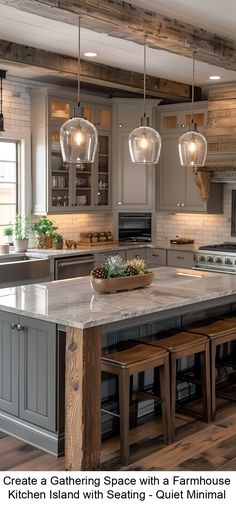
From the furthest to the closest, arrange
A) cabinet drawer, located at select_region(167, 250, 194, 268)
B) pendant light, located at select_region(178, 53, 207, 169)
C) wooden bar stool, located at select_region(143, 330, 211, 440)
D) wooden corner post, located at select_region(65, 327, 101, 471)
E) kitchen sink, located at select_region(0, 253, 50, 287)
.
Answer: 1. cabinet drawer, located at select_region(167, 250, 194, 268)
2. kitchen sink, located at select_region(0, 253, 50, 287)
3. pendant light, located at select_region(178, 53, 207, 169)
4. wooden bar stool, located at select_region(143, 330, 211, 440)
5. wooden corner post, located at select_region(65, 327, 101, 471)

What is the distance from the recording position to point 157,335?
4762 mm

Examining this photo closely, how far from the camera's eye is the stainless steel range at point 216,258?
735 cm

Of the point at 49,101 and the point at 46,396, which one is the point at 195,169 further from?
the point at 46,396

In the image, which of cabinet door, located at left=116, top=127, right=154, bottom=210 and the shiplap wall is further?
cabinet door, located at left=116, top=127, right=154, bottom=210

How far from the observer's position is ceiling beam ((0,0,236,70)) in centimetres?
402

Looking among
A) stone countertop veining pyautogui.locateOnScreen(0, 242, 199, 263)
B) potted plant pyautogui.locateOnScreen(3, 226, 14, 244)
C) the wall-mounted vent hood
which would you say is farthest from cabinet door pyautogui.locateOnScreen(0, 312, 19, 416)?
the wall-mounted vent hood

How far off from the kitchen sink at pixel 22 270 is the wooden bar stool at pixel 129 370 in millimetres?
2606

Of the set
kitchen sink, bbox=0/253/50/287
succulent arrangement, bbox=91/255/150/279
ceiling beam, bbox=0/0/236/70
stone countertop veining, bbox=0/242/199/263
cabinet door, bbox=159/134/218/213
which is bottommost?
kitchen sink, bbox=0/253/50/287

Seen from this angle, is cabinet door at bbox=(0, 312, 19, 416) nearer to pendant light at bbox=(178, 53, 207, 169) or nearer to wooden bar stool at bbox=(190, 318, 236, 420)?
wooden bar stool at bbox=(190, 318, 236, 420)

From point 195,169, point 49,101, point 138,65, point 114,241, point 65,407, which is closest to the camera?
point 65,407

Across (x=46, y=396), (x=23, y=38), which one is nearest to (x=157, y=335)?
(x=46, y=396)

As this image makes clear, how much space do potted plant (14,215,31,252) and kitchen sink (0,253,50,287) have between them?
0.19 metres

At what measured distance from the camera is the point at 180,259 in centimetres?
775
